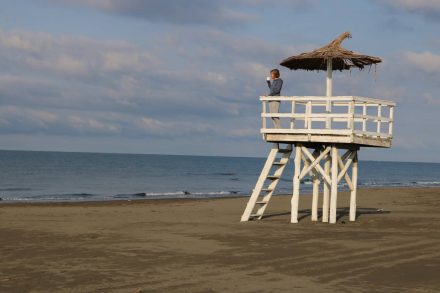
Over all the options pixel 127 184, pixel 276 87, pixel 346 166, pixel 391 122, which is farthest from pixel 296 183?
pixel 127 184

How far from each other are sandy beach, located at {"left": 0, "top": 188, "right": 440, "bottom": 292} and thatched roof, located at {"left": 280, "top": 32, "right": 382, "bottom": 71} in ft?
14.4

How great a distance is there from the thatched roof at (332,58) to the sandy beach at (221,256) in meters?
4.38

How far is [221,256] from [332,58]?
24.9 ft

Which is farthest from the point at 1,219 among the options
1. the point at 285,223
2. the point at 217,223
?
the point at 285,223

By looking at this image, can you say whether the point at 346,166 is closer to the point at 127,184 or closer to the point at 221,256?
the point at 221,256

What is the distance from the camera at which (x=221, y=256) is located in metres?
12.1

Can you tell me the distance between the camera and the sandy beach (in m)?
9.72

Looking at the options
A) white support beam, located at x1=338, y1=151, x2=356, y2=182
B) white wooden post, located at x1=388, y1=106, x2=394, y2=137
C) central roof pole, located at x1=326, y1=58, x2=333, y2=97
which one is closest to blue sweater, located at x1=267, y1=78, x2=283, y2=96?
central roof pole, located at x1=326, y1=58, x2=333, y2=97

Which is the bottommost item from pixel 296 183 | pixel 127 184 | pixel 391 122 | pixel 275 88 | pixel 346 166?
pixel 127 184

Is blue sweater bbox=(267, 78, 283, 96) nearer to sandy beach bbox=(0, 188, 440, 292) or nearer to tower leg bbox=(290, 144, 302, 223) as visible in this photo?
tower leg bbox=(290, 144, 302, 223)

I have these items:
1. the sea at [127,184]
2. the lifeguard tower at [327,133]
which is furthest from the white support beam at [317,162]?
the sea at [127,184]

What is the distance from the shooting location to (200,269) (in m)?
10.8

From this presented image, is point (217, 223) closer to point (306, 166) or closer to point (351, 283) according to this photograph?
point (306, 166)

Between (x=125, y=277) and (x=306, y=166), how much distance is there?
30.0 feet
